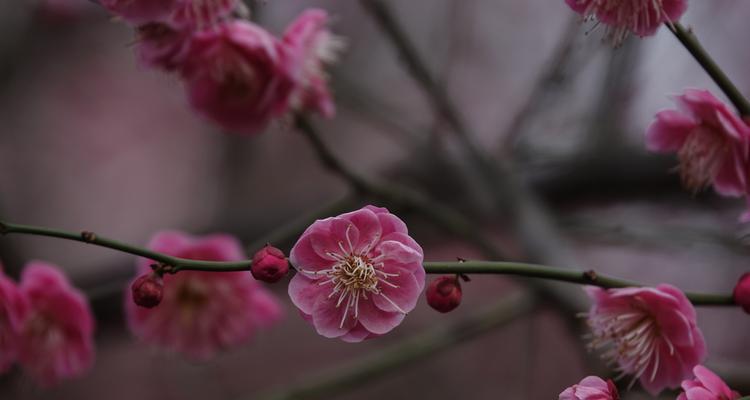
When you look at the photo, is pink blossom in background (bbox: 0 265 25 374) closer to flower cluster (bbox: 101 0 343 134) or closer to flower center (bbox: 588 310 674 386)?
flower cluster (bbox: 101 0 343 134)

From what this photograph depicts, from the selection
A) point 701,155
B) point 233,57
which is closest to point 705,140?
point 701,155

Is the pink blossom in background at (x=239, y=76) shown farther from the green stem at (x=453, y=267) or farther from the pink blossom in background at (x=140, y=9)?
the green stem at (x=453, y=267)

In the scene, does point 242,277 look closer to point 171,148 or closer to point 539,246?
point 539,246

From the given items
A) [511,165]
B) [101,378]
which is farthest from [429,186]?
[101,378]

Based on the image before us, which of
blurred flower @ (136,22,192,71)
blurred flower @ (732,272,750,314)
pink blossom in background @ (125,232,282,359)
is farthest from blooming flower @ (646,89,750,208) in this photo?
pink blossom in background @ (125,232,282,359)

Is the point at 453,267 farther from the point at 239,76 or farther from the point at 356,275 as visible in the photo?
the point at 239,76

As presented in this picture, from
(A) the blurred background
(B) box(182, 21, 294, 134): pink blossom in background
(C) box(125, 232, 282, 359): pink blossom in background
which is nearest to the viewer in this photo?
(B) box(182, 21, 294, 134): pink blossom in background
